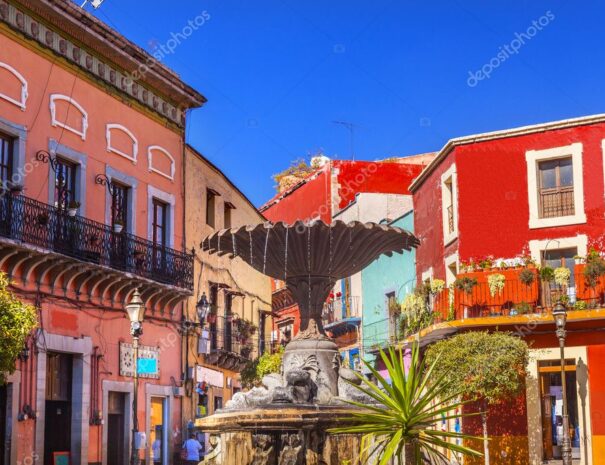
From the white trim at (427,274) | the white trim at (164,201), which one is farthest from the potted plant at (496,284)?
the white trim at (164,201)

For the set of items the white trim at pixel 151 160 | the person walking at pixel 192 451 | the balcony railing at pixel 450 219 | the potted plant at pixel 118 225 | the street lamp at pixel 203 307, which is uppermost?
the white trim at pixel 151 160

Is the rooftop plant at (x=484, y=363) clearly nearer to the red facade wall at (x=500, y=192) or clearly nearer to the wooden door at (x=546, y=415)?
the wooden door at (x=546, y=415)

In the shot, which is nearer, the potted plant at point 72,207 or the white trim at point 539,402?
the potted plant at point 72,207

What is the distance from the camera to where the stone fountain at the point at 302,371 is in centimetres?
1269

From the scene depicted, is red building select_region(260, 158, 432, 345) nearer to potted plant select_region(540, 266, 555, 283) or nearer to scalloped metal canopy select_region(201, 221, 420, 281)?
potted plant select_region(540, 266, 555, 283)

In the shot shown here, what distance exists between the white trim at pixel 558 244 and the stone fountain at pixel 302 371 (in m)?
12.1

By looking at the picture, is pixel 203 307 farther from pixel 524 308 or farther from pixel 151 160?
pixel 524 308

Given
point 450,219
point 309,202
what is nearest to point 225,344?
point 450,219

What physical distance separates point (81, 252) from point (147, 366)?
4470 mm

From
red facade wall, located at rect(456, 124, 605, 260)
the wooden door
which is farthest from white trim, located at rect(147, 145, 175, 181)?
the wooden door

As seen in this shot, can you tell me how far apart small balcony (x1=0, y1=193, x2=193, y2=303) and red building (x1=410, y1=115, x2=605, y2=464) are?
22.0 ft

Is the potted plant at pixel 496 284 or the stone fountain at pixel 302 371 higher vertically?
the potted plant at pixel 496 284

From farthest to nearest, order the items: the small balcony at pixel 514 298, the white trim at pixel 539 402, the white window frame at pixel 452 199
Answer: the white window frame at pixel 452 199 → the small balcony at pixel 514 298 → the white trim at pixel 539 402

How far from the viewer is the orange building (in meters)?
21.3
